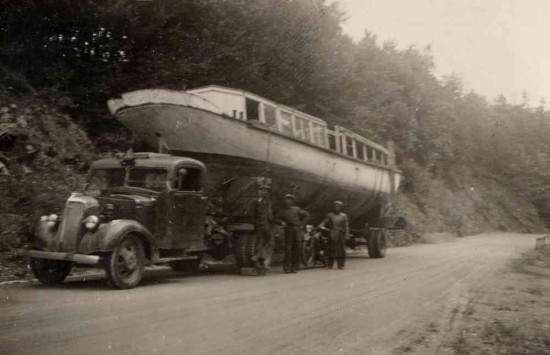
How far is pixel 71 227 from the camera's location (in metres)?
9.30

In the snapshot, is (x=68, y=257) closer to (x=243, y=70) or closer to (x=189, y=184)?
(x=189, y=184)

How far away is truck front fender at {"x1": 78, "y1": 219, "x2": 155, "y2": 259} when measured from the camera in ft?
29.2

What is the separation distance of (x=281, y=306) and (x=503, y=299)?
3750 mm

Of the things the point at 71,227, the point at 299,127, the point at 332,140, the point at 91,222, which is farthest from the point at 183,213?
the point at 332,140

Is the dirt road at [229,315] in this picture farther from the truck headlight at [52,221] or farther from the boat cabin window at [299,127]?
the boat cabin window at [299,127]

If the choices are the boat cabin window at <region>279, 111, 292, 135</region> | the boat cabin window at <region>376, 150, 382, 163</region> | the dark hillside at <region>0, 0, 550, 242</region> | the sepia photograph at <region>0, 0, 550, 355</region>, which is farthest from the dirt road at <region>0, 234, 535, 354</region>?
the boat cabin window at <region>376, 150, 382, 163</region>

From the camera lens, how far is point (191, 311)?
7.19 meters

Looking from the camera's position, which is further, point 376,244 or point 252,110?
point 376,244

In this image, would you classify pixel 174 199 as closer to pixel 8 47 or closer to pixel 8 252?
pixel 8 252

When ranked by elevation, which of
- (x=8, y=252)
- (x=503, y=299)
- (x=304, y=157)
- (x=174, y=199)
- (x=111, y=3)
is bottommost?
(x=503, y=299)

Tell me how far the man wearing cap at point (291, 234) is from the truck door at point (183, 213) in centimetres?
Result: 238

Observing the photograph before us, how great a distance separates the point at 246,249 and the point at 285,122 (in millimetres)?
3485

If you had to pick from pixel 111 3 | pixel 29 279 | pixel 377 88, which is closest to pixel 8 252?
pixel 29 279

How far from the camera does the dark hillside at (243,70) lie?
1514cm
